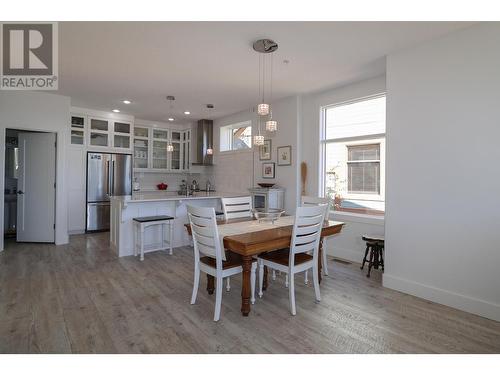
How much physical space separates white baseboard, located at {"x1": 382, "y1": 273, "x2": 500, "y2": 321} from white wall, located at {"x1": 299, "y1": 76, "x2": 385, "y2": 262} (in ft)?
2.79

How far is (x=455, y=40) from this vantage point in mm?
2590

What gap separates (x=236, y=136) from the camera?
625cm

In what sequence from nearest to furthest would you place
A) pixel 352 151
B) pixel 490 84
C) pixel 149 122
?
pixel 490 84 < pixel 352 151 < pixel 149 122

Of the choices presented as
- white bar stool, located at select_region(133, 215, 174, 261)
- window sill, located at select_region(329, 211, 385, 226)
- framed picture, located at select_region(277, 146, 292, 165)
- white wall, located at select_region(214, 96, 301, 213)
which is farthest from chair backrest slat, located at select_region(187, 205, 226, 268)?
framed picture, located at select_region(277, 146, 292, 165)

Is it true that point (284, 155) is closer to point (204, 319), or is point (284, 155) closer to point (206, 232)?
point (206, 232)

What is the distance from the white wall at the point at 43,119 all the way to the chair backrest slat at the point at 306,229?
169 inches

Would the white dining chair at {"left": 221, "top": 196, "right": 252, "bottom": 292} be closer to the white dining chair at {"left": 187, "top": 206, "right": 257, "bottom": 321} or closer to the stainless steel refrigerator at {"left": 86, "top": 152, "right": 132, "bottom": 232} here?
the white dining chair at {"left": 187, "top": 206, "right": 257, "bottom": 321}

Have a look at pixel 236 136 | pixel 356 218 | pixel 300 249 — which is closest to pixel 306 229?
pixel 300 249

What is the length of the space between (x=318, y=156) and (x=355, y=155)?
58 cm

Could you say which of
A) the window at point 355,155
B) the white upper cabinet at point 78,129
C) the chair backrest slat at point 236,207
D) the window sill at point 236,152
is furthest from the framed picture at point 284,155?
the white upper cabinet at point 78,129

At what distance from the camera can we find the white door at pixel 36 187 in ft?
15.4
